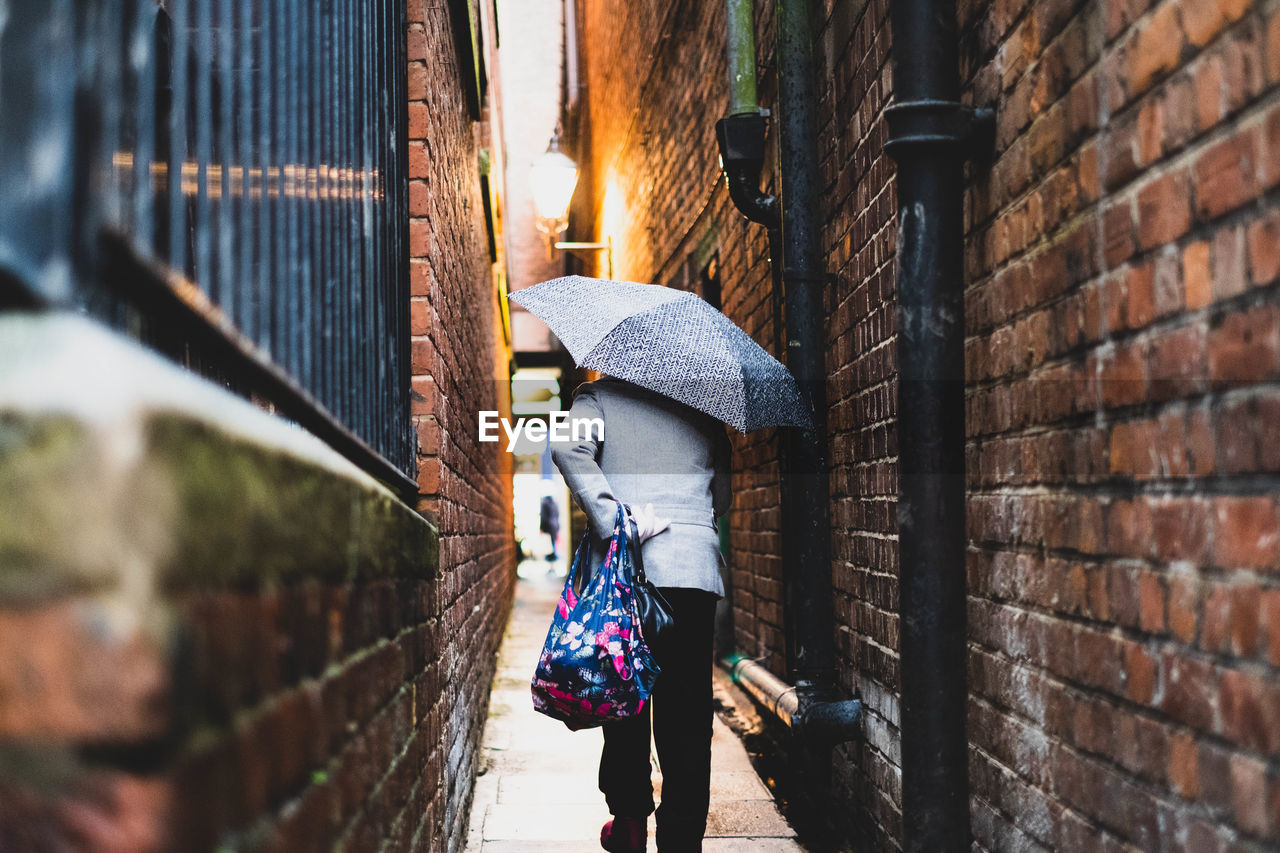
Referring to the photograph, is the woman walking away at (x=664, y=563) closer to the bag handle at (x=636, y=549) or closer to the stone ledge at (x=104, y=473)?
the bag handle at (x=636, y=549)

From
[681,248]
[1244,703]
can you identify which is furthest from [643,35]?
[1244,703]

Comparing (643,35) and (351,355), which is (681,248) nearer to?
(643,35)

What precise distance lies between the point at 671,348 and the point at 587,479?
0.49 meters

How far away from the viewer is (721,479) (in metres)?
3.36

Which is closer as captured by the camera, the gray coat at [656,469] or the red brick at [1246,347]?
the red brick at [1246,347]

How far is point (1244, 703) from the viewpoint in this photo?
1.35 meters

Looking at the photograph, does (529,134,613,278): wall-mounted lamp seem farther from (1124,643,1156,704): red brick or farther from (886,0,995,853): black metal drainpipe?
(1124,643,1156,704): red brick

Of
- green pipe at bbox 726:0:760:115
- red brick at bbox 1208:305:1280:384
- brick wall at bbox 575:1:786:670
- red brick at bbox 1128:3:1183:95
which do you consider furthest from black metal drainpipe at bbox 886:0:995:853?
brick wall at bbox 575:1:786:670

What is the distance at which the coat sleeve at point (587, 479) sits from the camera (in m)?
2.87

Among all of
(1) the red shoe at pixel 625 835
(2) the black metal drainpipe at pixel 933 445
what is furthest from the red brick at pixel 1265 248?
(1) the red shoe at pixel 625 835

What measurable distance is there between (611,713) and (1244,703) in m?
1.61

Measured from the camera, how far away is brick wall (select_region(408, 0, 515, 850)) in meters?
2.84

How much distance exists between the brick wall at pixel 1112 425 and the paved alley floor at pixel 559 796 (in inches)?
27.7

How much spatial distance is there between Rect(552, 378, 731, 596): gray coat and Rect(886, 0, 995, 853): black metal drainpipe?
2.61 feet
